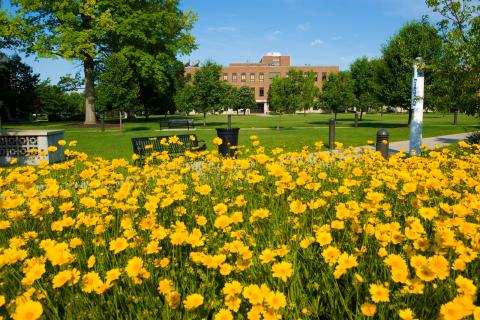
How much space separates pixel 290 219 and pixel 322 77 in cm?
10270

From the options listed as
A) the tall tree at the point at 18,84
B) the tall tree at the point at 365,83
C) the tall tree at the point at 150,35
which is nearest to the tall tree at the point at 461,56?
the tall tree at the point at 365,83

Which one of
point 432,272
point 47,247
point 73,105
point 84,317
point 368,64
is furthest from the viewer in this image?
point 73,105

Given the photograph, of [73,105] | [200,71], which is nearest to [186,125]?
[200,71]

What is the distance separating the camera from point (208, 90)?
34.7 metres

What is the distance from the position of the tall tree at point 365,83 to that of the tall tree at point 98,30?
691 inches

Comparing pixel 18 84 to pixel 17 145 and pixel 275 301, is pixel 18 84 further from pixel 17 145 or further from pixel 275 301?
pixel 275 301

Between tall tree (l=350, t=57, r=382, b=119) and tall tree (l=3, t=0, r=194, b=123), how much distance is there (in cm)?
1756

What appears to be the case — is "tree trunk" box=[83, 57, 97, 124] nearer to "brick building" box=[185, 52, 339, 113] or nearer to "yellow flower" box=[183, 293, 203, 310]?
"yellow flower" box=[183, 293, 203, 310]

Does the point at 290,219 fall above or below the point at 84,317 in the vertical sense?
above

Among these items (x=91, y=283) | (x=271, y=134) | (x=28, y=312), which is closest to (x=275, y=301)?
(x=91, y=283)

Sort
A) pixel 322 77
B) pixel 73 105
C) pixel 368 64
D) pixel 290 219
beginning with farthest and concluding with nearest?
pixel 322 77, pixel 73 105, pixel 368 64, pixel 290 219

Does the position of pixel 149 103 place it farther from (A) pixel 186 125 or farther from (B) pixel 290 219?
(B) pixel 290 219

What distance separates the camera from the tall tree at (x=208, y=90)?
34531 mm

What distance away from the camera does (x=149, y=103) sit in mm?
47344
